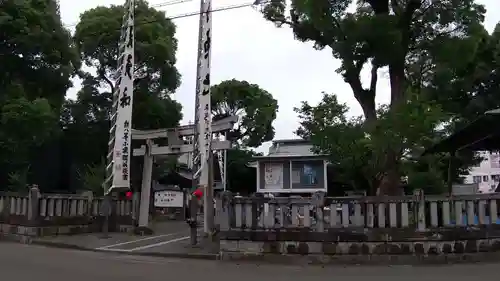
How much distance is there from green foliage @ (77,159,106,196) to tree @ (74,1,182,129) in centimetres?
296

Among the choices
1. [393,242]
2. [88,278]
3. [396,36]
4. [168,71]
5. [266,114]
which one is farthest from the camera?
[266,114]

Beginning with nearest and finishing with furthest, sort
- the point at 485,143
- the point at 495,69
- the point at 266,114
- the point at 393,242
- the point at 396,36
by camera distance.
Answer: the point at 393,242 → the point at 396,36 → the point at 485,143 → the point at 495,69 → the point at 266,114

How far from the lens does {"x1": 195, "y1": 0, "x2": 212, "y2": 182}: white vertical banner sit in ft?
43.2

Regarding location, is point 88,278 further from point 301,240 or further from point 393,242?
point 393,242

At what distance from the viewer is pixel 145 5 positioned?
25.0 meters

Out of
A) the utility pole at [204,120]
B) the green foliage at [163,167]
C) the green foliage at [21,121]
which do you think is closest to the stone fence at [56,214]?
the green foliage at [21,121]

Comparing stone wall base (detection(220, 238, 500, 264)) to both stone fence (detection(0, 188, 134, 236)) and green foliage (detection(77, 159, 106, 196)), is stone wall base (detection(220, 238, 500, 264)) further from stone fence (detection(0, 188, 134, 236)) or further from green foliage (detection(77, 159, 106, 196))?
green foliage (detection(77, 159, 106, 196))

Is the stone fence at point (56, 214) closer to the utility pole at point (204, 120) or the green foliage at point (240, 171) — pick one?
the utility pole at point (204, 120)

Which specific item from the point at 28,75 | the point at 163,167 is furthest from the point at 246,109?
the point at 28,75

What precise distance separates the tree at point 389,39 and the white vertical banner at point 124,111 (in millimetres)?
5541

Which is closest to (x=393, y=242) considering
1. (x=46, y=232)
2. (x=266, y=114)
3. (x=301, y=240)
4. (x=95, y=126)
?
(x=301, y=240)

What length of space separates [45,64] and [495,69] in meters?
18.6

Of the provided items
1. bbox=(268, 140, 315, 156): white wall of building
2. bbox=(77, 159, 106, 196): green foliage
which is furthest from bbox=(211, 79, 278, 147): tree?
bbox=(77, 159, 106, 196): green foliage

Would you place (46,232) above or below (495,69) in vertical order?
below
